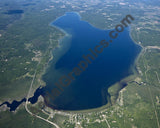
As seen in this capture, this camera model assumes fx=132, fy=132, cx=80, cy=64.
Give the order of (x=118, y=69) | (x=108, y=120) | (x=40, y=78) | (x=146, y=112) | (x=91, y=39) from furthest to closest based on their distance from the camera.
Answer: (x=91, y=39), (x=118, y=69), (x=40, y=78), (x=146, y=112), (x=108, y=120)

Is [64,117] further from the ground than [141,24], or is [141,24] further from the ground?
[141,24]

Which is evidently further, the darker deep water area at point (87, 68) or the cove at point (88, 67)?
the cove at point (88, 67)

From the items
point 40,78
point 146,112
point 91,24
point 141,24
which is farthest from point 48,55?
point 141,24

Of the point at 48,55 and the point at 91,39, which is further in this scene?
the point at 91,39

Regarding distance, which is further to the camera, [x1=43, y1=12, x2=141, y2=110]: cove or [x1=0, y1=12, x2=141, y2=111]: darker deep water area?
[x1=43, y1=12, x2=141, y2=110]: cove

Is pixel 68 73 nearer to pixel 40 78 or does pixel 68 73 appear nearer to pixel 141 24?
pixel 40 78

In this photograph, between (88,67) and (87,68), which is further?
(88,67)
